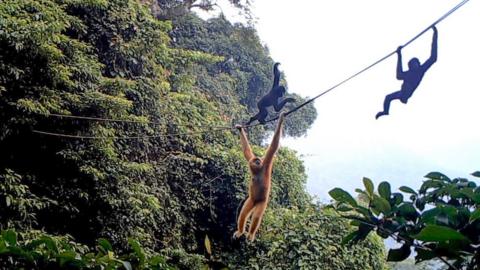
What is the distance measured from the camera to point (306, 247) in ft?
13.1

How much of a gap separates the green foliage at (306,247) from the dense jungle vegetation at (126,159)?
1cm

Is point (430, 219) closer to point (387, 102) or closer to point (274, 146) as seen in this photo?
point (387, 102)

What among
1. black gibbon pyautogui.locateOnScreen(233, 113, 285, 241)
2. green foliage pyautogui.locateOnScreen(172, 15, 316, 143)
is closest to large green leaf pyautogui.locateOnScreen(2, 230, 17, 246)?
black gibbon pyautogui.locateOnScreen(233, 113, 285, 241)

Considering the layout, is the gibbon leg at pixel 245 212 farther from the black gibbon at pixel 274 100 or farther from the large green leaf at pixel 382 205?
the large green leaf at pixel 382 205

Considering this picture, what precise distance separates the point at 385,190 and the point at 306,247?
3.17 meters

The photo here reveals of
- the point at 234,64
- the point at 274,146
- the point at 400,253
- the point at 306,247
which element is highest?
the point at 234,64

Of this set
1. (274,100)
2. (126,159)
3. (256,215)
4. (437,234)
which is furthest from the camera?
(126,159)

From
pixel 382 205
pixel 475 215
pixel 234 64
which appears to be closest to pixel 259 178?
pixel 382 205

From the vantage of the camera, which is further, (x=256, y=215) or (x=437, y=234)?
(x=256, y=215)

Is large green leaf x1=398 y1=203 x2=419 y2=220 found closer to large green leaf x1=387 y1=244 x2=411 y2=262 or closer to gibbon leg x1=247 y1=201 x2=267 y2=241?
large green leaf x1=387 y1=244 x2=411 y2=262

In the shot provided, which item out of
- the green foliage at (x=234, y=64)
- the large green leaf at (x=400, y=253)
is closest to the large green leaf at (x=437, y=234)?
the large green leaf at (x=400, y=253)

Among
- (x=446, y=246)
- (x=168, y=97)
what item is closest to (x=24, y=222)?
(x=168, y=97)

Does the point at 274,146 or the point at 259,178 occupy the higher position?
the point at 274,146

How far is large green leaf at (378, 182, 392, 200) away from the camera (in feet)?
3.11
